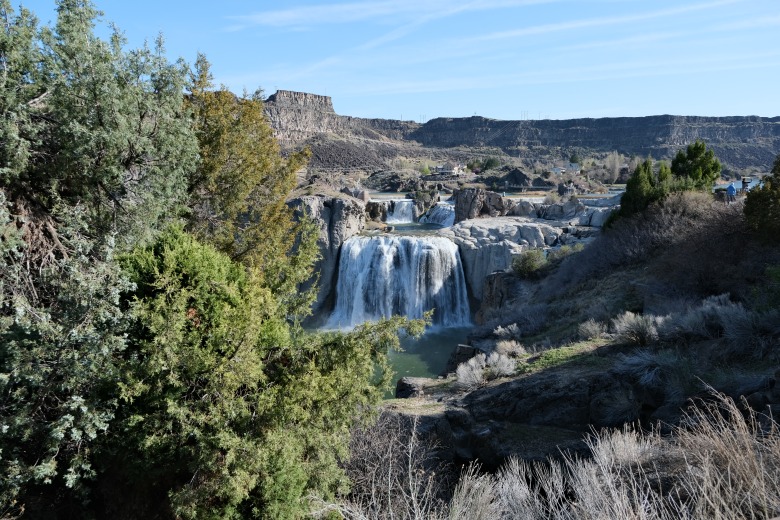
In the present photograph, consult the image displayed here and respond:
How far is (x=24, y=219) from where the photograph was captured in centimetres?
639

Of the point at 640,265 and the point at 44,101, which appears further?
the point at 640,265

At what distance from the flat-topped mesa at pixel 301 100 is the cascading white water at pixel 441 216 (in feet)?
242

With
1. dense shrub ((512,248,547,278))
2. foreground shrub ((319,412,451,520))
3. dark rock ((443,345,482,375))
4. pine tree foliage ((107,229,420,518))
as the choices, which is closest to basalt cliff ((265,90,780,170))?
dense shrub ((512,248,547,278))

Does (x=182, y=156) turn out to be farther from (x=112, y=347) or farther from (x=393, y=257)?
(x=393, y=257)

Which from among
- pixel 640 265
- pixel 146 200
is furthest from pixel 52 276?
pixel 640 265

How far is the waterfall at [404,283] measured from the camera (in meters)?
25.4

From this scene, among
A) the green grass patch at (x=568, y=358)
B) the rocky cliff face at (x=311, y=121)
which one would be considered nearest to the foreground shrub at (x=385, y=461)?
the green grass patch at (x=568, y=358)

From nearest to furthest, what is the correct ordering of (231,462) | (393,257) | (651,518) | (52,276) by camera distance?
(651,518), (231,462), (52,276), (393,257)

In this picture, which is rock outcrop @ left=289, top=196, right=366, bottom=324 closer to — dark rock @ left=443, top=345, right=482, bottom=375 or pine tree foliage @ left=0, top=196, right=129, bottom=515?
dark rock @ left=443, top=345, right=482, bottom=375

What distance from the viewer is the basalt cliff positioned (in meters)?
87.9

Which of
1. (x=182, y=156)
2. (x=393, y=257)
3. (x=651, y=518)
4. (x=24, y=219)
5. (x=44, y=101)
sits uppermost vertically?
(x=44, y=101)

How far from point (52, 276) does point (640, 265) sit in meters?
16.6

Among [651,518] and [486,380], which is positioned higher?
[651,518]

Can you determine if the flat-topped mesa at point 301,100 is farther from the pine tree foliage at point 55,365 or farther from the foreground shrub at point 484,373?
the pine tree foliage at point 55,365
